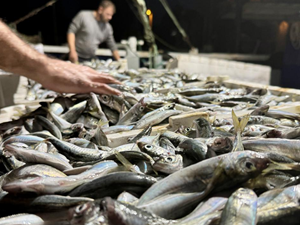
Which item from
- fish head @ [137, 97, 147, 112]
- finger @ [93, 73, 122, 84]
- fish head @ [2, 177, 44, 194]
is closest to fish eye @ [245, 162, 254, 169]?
fish head @ [2, 177, 44, 194]

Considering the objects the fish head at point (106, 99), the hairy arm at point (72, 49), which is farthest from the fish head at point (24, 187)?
the hairy arm at point (72, 49)

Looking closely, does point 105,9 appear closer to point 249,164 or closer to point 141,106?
point 141,106

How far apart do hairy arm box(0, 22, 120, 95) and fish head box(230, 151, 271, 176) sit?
1.89m

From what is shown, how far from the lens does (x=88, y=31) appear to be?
24.0 feet

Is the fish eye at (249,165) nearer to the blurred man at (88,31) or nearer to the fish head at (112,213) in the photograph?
the fish head at (112,213)

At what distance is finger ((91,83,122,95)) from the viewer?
281cm

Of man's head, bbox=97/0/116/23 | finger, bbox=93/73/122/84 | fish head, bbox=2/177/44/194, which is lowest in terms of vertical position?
fish head, bbox=2/177/44/194

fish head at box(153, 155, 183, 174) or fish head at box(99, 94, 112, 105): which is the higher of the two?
fish head at box(99, 94, 112, 105)

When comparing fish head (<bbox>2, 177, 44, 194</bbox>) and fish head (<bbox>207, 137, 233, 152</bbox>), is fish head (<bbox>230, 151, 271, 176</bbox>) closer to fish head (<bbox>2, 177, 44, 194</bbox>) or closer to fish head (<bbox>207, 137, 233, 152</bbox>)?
fish head (<bbox>207, 137, 233, 152</bbox>)

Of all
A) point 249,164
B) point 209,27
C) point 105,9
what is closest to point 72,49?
point 105,9

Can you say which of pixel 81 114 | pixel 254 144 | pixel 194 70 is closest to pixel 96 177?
pixel 254 144

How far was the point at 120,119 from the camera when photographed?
2486 mm

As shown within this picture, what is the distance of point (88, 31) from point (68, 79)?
496 centimetres

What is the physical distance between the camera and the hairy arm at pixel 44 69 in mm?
2539
